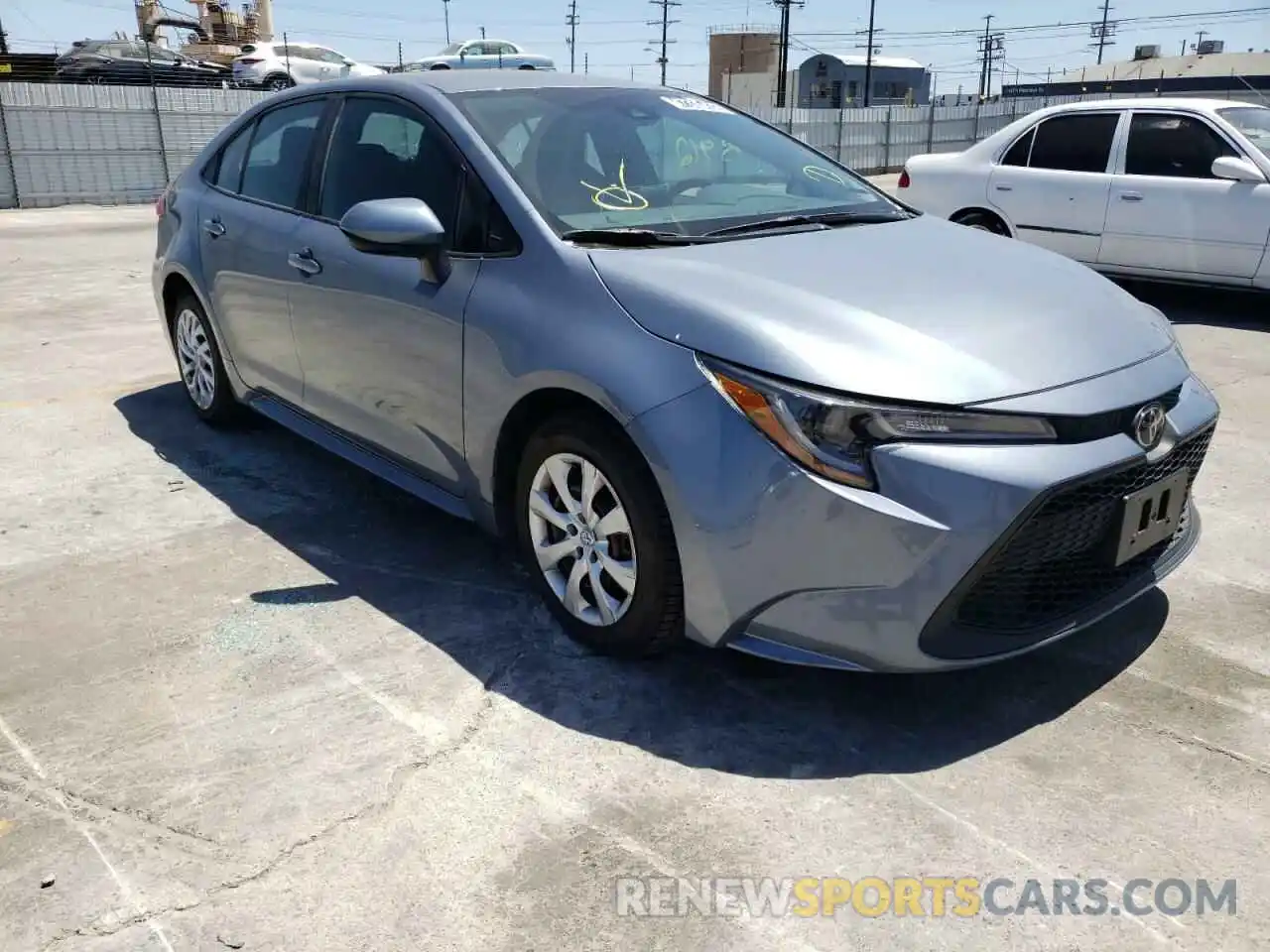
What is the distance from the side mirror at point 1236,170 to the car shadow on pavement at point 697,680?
5.14m

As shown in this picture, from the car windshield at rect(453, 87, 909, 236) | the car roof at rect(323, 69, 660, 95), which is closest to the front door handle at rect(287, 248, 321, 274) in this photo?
the car roof at rect(323, 69, 660, 95)

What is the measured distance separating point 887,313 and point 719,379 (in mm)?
468

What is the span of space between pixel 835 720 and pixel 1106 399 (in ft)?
3.34

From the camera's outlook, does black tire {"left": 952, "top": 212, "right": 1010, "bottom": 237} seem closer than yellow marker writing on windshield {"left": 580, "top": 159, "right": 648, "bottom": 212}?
No

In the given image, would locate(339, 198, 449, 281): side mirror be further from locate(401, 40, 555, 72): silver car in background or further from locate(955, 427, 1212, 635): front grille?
locate(401, 40, 555, 72): silver car in background

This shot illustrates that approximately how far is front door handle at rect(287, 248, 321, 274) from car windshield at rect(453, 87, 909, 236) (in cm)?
80

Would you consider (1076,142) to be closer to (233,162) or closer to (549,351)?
(233,162)

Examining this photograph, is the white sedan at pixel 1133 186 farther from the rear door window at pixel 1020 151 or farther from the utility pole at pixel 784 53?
the utility pole at pixel 784 53

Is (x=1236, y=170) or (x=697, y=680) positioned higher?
(x=1236, y=170)

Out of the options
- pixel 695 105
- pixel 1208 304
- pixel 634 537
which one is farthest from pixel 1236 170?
pixel 634 537

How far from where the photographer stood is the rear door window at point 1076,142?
793cm

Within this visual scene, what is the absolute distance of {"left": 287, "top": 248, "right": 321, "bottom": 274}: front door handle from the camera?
3.81m

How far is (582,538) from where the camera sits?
2.91 m

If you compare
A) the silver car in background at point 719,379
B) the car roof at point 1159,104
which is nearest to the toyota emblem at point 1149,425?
the silver car in background at point 719,379
